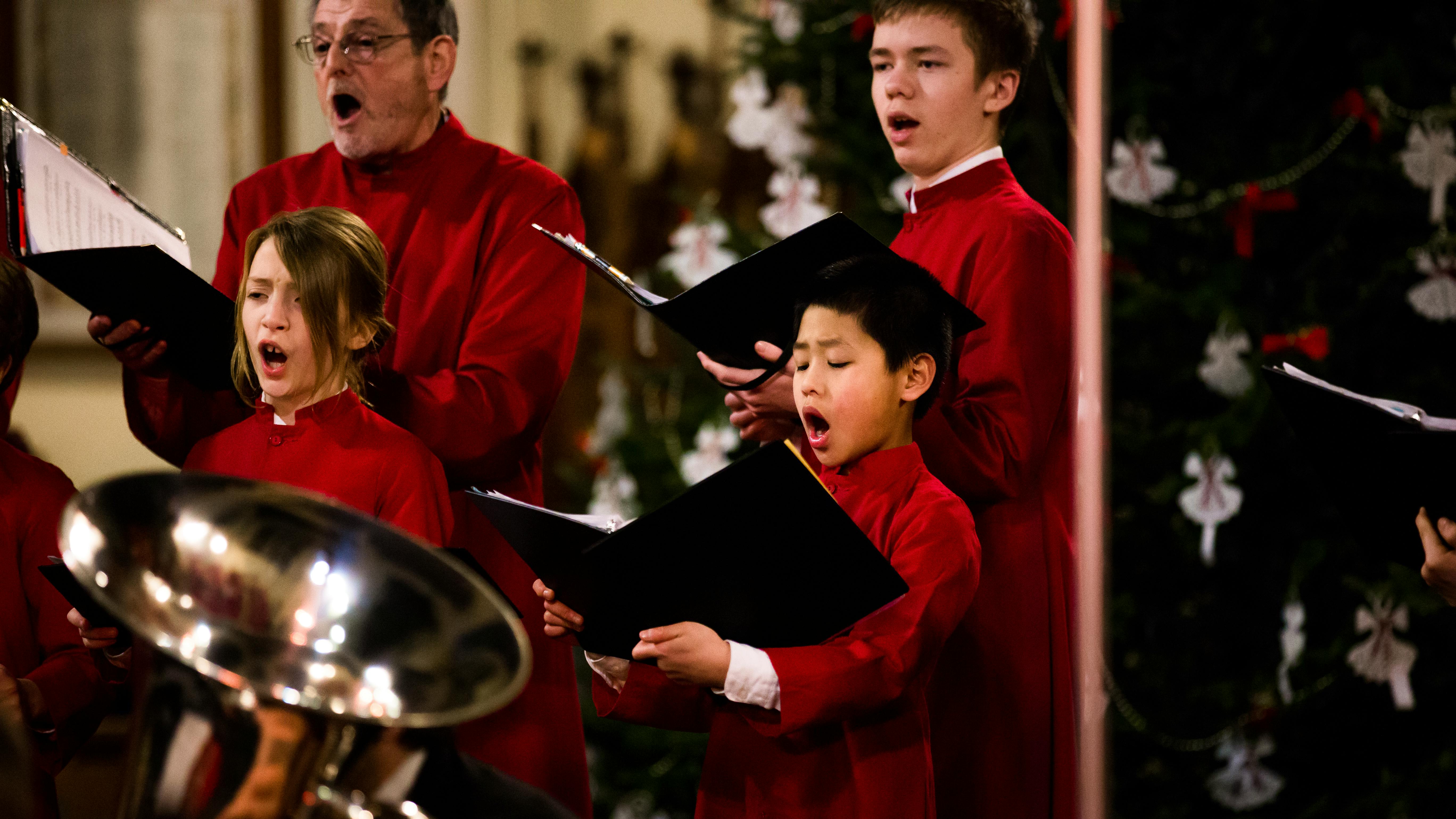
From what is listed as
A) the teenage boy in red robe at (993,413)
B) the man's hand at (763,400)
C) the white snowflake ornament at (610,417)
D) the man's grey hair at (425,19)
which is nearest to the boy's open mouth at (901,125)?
the teenage boy in red robe at (993,413)

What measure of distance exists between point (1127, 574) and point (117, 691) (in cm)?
232

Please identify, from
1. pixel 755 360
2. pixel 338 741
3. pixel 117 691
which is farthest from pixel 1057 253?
pixel 117 691

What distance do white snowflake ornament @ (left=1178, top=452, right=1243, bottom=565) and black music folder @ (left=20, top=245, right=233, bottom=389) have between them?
2198mm

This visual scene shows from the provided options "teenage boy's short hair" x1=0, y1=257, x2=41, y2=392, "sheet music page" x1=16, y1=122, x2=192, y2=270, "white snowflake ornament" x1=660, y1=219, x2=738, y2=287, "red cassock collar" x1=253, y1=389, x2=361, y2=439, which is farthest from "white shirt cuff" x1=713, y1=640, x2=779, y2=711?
"white snowflake ornament" x1=660, y1=219, x2=738, y2=287

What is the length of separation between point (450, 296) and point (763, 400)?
523 mm

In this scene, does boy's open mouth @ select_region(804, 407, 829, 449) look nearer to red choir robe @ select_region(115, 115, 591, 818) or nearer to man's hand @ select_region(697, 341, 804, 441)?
man's hand @ select_region(697, 341, 804, 441)

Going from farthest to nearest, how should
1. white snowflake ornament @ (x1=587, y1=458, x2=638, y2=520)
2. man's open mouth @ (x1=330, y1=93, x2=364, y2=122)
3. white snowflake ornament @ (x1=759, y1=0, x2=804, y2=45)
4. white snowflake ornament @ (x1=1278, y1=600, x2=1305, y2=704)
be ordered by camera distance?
1. white snowflake ornament @ (x1=587, y1=458, x2=638, y2=520)
2. white snowflake ornament @ (x1=759, y1=0, x2=804, y2=45)
3. white snowflake ornament @ (x1=1278, y1=600, x2=1305, y2=704)
4. man's open mouth @ (x1=330, y1=93, x2=364, y2=122)

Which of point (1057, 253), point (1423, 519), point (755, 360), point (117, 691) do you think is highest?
point (1057, 253)

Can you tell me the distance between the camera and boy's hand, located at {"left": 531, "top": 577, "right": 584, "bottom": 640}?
1650 mm

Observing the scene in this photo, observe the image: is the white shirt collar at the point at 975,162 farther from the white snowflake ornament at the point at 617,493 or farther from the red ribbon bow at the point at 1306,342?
the white snowflake ornament at the point at 617,493

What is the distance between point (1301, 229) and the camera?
10.9ft

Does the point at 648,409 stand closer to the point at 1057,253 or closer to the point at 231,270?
the point at 231,270

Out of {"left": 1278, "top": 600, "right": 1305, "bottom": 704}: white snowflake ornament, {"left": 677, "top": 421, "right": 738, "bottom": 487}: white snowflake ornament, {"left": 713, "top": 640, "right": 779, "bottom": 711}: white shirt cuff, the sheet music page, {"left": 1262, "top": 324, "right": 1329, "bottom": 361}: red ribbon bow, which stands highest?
the sheet music page

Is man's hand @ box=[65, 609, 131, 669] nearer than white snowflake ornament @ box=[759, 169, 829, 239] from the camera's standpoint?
Yes
